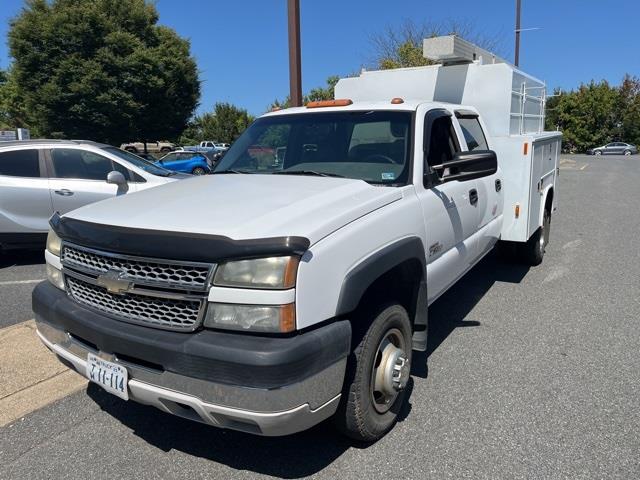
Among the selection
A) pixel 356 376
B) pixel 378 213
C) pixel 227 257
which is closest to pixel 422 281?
pixel 378 213

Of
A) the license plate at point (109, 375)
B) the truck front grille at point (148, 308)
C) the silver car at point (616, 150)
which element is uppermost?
the truck front grille at point (148, 308)

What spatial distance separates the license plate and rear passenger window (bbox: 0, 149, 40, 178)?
5.31 m

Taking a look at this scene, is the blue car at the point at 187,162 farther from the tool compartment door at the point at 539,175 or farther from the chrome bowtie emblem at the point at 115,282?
the chrome bowtie emblem at the point at 115,282

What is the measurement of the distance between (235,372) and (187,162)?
2494cm

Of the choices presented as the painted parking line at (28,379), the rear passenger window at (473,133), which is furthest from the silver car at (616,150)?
the painted parking line at (28,379)

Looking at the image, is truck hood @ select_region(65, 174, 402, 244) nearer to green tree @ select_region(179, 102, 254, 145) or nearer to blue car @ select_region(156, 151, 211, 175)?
blue car @ select_region(156, 151, 211, 175)

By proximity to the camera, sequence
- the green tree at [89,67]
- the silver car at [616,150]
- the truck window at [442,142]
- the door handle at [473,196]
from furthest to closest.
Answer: the silver car at [616,150] → the green tree at [89,67] → the door handle at [473,196] → the truck window at [442,142]

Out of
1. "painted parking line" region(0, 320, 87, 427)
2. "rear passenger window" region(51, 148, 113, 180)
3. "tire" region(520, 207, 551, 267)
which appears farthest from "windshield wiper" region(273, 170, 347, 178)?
"rear passenger window" region(51, 148, 113, 180)

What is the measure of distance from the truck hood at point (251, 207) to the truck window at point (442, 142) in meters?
0.77

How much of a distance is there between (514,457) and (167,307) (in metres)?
1.97

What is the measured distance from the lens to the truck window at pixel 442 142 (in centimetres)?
375

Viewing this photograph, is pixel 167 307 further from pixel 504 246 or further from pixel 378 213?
pixel 504 246

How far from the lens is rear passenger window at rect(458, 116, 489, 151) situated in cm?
459

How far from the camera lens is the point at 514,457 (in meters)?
2.77
